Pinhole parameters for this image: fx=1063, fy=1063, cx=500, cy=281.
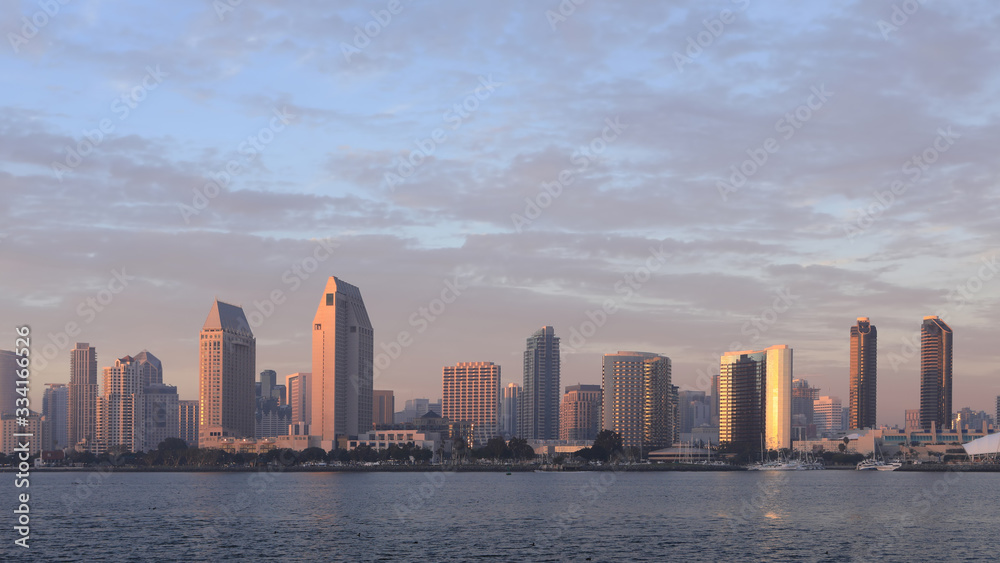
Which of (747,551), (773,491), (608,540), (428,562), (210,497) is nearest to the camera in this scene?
(428,562)

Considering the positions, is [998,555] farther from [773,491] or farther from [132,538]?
[773,491]

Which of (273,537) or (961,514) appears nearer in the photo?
(273,537)

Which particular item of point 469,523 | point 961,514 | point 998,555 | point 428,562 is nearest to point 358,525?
point 469,523

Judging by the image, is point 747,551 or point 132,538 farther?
point 132,538

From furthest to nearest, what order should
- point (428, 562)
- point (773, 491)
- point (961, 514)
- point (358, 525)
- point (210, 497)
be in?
point (773, 491) < point (210, 497) < point (961, 514) < point (358, 525) < point (428, 562)

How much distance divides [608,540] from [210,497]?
93102 mm

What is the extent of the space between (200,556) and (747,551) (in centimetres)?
4699

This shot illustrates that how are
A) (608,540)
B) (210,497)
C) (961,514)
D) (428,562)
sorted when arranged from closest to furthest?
(428,562) < (608,540) < (961,514) < (210,497)

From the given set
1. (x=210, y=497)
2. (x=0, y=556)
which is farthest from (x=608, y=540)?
(x=210, y=497)

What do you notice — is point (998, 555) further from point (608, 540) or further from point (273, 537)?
point (273, 537)

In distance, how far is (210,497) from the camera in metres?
174

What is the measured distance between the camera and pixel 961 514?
132 meters

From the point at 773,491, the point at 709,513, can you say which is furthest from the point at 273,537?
the point at 773,491

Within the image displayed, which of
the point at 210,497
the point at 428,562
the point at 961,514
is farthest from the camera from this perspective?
the point at 210,497
